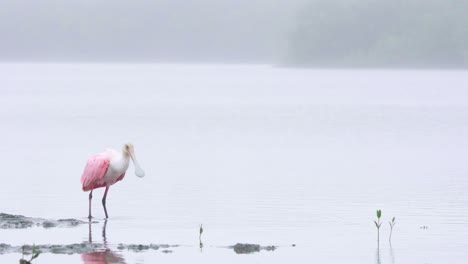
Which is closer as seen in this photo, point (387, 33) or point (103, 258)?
point (103, 258)

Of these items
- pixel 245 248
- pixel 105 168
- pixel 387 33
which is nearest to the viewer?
pixel 245 248

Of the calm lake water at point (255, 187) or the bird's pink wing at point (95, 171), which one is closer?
the calm lake water at point (255, 187)

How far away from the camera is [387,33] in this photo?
7392 inches

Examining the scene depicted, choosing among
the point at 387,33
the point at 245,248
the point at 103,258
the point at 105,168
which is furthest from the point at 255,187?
the point at 387,33

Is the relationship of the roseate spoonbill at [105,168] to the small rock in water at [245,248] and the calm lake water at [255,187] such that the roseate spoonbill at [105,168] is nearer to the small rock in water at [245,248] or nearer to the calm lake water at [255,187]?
the calm lake water at [255,187]

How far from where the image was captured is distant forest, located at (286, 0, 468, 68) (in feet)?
578

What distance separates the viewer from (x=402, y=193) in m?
25.7

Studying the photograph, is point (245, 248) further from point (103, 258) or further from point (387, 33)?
point (387, 33)

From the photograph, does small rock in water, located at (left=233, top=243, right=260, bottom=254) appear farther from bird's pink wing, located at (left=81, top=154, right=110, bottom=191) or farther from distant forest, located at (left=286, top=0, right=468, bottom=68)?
distant forest, located at (left=286, top=0, right=468, bottom=68)

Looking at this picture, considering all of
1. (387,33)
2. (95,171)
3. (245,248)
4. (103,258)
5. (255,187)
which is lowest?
(103,258)

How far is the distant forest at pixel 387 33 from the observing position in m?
176

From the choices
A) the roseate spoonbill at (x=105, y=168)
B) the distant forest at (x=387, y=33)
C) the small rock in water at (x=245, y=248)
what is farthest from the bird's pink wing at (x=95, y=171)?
the distant forest at (x=387, y=33)

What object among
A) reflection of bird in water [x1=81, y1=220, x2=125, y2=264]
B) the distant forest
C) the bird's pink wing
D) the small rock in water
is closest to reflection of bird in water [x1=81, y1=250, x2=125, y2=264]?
reflection of bird in water [x1=81, y1=220, x2=125, y2=264]

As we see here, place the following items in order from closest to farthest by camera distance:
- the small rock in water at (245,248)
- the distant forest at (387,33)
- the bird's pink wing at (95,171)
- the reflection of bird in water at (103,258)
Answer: the reflection of bird in water at (103,258), the small rock in water at (245,248), the bird's pink wing at (95,171), the distant forest at (387,33)
